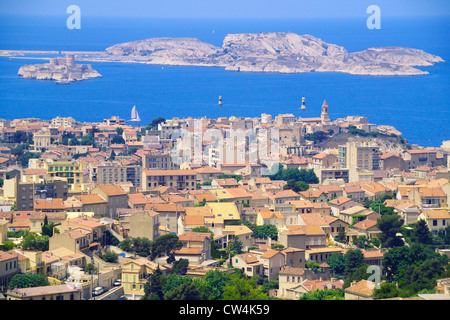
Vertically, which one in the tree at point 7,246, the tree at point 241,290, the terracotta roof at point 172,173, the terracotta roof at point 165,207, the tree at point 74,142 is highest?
the tree at point 74,142

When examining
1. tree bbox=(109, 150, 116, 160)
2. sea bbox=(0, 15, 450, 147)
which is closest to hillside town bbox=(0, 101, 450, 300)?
tree bbox=(109, 150, 116, 160)

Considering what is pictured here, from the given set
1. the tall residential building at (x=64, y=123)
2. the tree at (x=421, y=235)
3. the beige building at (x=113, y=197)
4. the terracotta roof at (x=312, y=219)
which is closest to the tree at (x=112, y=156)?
the tall residential building at (x=64, y=123)

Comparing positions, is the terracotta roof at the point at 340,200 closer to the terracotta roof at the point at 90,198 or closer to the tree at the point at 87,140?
the terracotta roof at the point at 90,198

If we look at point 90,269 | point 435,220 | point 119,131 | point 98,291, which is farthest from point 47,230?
point 119,131

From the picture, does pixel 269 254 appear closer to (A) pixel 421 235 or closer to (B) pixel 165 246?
(B) pixel 165 246

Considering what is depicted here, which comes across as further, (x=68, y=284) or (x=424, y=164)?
(x=424, y=164)
